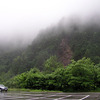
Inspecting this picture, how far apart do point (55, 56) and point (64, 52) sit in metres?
19.0

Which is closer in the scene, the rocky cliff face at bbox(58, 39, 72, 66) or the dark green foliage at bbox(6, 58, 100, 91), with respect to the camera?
the dark green foliage at bbox(6, 58, 100, 91)

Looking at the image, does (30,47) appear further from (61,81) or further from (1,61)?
(61,81)

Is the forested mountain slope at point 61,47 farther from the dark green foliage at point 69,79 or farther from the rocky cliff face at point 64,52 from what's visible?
the dark green foliage at point 69,79

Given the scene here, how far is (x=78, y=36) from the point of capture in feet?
278

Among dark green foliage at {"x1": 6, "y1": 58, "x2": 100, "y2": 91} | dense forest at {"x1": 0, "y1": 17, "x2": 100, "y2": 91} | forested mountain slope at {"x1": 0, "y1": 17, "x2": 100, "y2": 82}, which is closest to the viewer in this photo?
dark green foliage at {"x1": 6, "y1": 58, "x2": 100, "y2": 91}

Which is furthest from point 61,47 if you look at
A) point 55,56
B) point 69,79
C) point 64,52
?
point 69,79

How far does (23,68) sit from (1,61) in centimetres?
2677

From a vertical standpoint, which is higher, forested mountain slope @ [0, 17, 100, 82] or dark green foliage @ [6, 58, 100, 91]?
forested mountain slope @ [0, 17, 100, 82]

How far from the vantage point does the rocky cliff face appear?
76794 mm

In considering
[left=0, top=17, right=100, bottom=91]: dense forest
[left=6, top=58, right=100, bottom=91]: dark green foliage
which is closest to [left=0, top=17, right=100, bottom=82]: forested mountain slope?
[left=0, top=17, right=100, bottom=91]: dense forest

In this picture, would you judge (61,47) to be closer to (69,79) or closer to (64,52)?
(64,52)

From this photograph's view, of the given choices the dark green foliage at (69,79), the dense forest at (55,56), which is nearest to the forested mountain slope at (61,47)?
Result: the dense forest at (55,56)

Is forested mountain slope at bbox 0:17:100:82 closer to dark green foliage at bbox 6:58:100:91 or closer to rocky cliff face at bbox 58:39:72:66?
rocky cliff face at bbox 58:39:72:66

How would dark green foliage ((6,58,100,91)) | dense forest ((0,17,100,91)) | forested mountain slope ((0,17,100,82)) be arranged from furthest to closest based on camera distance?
1. forested mountain slope ((0,17,100,82))
2. dense forest ((0,17,100,91))
3. dark green foliage ((6,58,100,91))
